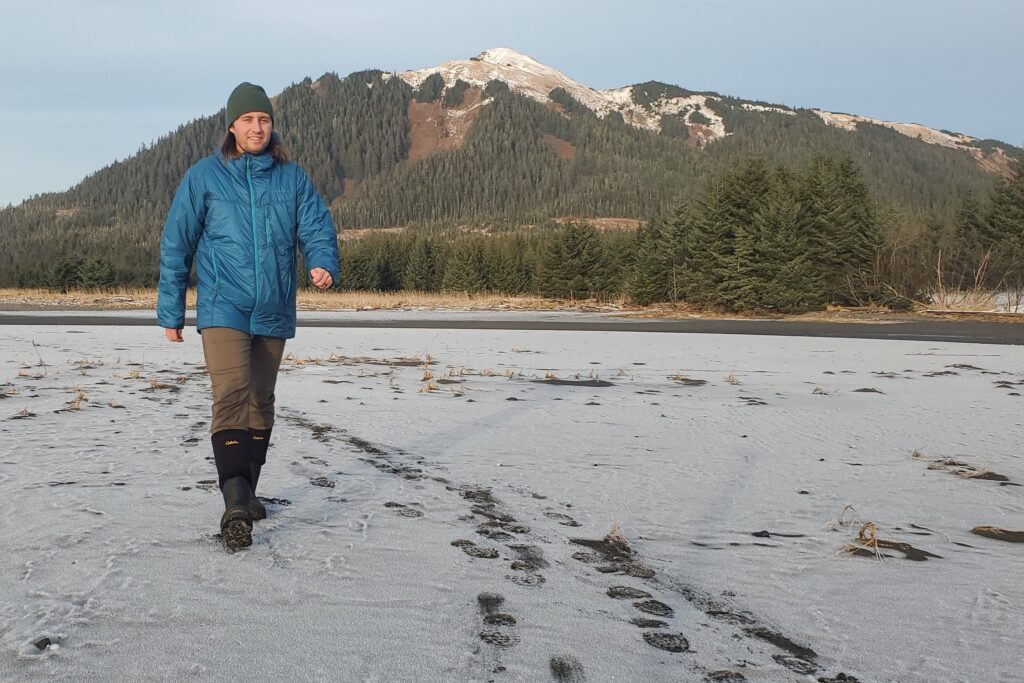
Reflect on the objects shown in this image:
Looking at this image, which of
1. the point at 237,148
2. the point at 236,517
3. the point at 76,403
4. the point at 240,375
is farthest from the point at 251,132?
the point at 76,403

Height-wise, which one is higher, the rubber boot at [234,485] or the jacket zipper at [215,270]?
the jacket zipper at [215,270]

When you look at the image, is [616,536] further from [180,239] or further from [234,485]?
[180,239]

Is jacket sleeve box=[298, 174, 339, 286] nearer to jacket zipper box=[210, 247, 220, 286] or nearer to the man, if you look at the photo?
the man

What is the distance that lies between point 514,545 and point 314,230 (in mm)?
1736

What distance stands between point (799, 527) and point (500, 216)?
152m

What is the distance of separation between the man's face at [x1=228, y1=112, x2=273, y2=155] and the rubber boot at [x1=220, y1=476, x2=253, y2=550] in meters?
1.50

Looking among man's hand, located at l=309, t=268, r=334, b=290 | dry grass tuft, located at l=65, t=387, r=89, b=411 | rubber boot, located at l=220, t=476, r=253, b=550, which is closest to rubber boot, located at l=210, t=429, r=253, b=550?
rubber boot, located at l=220, t=476, r=253, b=550

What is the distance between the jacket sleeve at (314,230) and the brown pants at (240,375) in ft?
1.40

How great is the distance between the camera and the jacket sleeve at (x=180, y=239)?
286 centimetres

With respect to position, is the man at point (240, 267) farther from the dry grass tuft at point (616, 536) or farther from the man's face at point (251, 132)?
the dry grass tuft at point (616, 536)

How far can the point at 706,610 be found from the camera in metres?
2.16

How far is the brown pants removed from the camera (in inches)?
111

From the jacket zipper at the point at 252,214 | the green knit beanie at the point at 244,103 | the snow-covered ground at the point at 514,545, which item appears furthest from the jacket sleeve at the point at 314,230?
the snow-covered ground at the point at 514,545

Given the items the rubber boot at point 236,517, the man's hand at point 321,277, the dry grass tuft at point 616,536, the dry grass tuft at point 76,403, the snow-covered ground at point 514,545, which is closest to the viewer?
the snow-covered ground at point 514,545
